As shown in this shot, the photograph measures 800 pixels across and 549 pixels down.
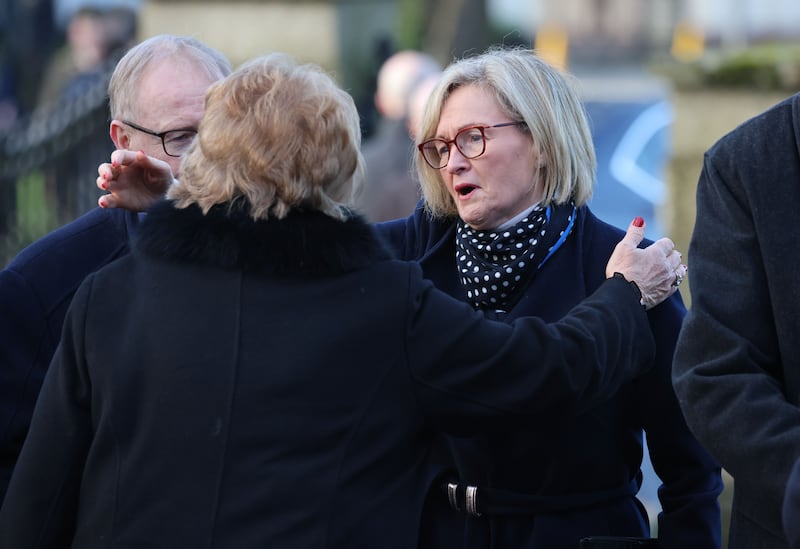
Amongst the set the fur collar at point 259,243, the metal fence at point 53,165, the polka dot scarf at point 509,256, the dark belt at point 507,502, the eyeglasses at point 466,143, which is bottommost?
the metal fence at point 53,165

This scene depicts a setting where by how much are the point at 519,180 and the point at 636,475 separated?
30.2 inches

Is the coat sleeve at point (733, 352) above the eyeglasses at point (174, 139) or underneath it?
underneath

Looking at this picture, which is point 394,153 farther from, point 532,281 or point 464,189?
point 532,281

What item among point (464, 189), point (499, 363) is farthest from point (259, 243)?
point (464, 189)

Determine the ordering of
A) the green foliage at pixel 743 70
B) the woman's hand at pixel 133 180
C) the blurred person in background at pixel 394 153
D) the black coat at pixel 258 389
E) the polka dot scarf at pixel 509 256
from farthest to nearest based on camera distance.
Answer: the blurred person in background at pixel 394 153 < the green foliage at pixel 743 70 < the polka dot scarf at pixel 509 256 < the woman's hand at pixel 133 180 < the black coat at pixel 258 389

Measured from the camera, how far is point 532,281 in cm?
328

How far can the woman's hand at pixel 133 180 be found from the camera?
3.00 m

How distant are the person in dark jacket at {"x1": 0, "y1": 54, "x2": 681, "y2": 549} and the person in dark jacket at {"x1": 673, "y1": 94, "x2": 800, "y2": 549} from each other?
279 millimetres

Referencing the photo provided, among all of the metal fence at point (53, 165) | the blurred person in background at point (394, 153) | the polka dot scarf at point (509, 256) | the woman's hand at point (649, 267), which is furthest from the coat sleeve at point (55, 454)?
the metal fence at point (53, 165)

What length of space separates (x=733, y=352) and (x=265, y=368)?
88 cm

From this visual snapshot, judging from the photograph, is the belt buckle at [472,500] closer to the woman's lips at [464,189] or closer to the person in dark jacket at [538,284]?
the person in dark jacket at [538,284]

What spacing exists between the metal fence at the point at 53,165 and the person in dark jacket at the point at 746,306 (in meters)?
6.43

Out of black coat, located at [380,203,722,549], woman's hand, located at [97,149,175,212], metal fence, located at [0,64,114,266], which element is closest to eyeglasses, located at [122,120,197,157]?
woman's hand, located at [97,149,175,212]

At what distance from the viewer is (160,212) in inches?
108
